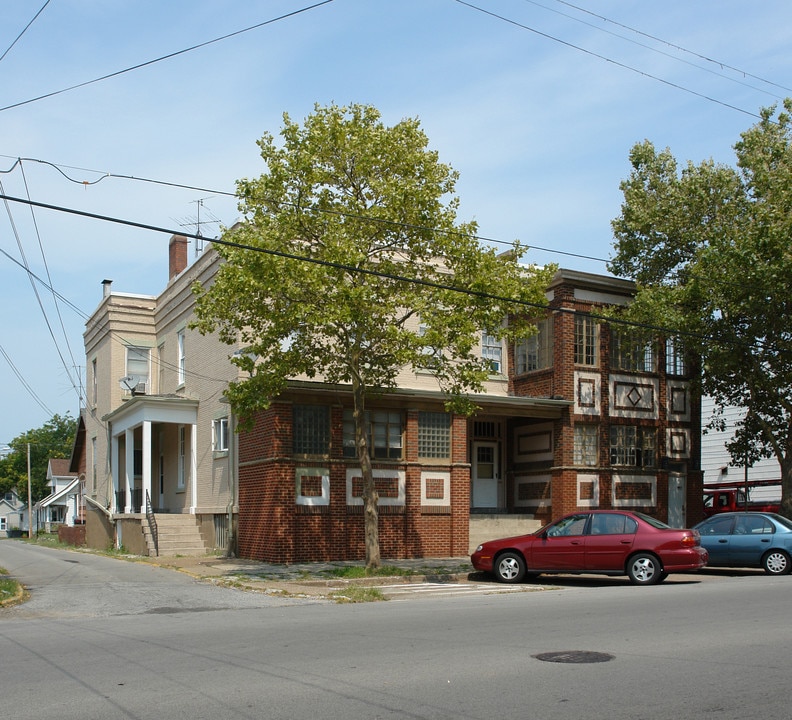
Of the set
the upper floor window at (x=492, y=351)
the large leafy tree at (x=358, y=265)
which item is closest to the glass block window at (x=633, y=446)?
the upper floor window at (x=492, y=351)

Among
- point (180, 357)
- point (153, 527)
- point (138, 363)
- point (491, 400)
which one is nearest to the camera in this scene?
point (491, 400)

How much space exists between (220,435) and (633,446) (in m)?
12.3

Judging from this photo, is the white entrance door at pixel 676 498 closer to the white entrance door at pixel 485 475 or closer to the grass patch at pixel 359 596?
the white entrance door at pixel 485 475

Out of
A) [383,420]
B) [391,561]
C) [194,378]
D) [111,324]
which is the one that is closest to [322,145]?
[383,420]

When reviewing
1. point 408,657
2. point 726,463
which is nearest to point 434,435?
point 408,657

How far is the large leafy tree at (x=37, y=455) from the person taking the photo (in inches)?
3915

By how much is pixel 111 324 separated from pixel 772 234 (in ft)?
72.1

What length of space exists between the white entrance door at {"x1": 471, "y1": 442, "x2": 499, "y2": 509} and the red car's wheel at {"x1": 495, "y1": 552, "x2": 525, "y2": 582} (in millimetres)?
9851

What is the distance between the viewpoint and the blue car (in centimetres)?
2031

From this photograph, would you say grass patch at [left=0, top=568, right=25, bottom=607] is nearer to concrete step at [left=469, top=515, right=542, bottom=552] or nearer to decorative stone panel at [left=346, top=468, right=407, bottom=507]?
decorative stone panel at [left=346, top=468, right=407, bottom=507]

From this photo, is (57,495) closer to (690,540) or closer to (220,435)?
(220,435)

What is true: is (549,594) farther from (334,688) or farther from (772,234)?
(772,234)

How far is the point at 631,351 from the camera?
92.5ft

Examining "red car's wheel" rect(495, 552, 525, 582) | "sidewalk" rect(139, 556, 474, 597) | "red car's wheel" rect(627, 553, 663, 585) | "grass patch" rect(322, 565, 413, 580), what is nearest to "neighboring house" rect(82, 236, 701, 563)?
"sidewalk" rect(139, 556, 474, 597)
